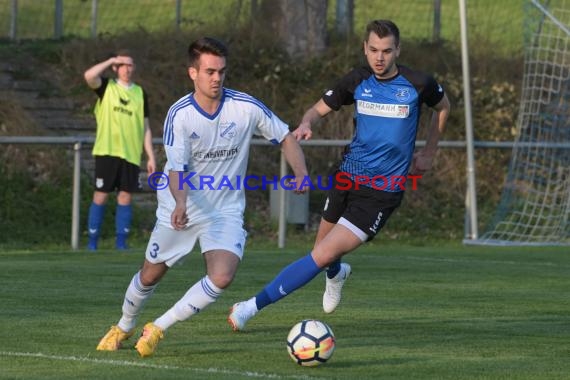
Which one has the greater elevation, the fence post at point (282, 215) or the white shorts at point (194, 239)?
the white shorts at point (194, 239)

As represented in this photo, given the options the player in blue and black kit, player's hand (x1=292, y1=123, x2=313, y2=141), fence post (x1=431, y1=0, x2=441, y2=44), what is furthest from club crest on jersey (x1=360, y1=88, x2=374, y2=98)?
fence post (x1=431, y1=0, x2=441, y2=44)

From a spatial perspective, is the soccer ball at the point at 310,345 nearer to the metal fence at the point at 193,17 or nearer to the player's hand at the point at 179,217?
the player's hand at the point at 179,217

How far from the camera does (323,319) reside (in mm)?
8906

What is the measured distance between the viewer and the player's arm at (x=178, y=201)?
7059mm

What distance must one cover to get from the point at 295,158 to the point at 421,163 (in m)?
1.52

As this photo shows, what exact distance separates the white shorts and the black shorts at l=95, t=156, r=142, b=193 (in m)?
6.94

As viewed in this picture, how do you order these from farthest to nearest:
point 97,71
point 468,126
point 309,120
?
point 468,126 < point 97,71 < point 309,120

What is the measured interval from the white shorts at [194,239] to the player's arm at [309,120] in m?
0.76

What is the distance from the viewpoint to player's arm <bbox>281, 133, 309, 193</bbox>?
722 cm

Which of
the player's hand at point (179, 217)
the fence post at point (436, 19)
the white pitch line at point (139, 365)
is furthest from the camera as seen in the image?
the fence post at point (436, 19)

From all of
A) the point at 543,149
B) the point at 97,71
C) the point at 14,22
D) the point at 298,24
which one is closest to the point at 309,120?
the point at 97,71

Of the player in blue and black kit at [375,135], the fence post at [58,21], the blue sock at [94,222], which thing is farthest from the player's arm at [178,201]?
the fence post at [58,21]

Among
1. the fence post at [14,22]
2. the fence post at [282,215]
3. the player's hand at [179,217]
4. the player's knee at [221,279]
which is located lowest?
the fence post at [282,215]

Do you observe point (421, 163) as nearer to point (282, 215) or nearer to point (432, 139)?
point (432, 139)
